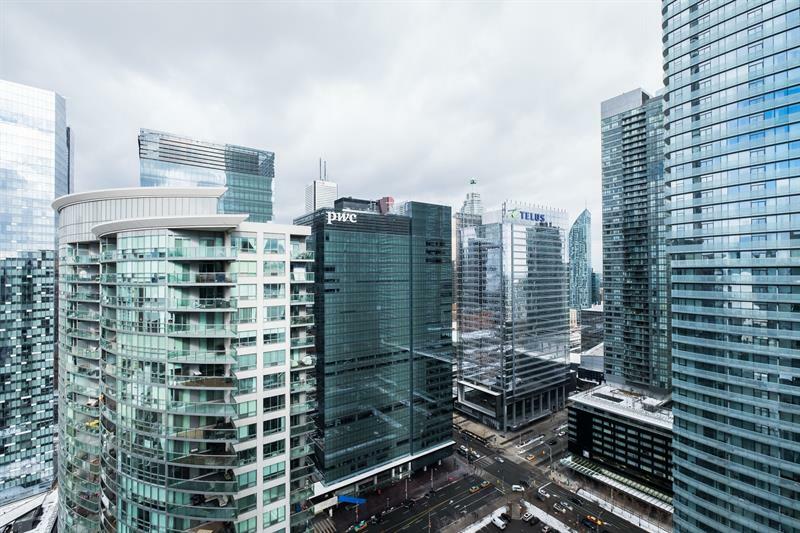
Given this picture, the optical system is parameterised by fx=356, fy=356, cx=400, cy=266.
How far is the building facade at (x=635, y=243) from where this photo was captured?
99.4m

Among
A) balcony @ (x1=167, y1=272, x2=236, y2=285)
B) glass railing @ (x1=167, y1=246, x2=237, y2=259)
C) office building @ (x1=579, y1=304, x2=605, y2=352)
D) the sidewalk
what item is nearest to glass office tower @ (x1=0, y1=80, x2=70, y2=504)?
balcony @ (x1=167, y1=272, x2=236, y2=285)

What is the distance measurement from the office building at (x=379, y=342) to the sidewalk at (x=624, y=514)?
113 feet

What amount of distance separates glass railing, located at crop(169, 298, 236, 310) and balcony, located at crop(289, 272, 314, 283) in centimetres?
633

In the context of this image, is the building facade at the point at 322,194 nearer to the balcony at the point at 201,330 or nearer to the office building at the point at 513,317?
the office building at the point at 513,317

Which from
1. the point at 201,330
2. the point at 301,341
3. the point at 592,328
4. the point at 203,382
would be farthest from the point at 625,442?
the point at 201,330

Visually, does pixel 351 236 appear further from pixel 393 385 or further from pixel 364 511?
pixel 364 511

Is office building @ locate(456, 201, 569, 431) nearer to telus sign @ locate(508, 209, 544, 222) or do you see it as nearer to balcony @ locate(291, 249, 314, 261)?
telus sign @ locate(508, 209, 544, 222)

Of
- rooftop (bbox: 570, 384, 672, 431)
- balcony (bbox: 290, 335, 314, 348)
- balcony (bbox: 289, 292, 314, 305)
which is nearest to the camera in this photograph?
balcony (bbox: 290, 335, 314, 348)

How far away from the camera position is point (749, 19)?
4428 cm

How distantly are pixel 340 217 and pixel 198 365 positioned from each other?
5016cm

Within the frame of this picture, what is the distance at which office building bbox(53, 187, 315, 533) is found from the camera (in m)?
31.2

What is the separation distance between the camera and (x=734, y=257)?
1800 inches

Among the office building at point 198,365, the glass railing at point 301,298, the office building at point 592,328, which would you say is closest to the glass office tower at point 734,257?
the glass railing at point 301,298

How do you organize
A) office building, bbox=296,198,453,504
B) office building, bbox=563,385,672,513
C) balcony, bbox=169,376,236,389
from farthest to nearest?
1. office building, bbox=563,385,672,513
2. office building, bbox=296,198,453,504
3. balcony, bbox=169,376,236,389
